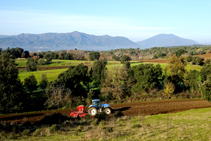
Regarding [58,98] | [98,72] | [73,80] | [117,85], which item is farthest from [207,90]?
[73,80]

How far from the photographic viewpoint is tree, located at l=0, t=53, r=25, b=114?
82.6ft

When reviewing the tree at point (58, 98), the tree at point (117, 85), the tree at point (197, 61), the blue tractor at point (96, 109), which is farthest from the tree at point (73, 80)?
the tree at point (197, 61)

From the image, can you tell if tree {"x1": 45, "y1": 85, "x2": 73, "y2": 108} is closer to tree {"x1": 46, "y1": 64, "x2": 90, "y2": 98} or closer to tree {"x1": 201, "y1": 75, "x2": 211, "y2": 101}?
tree {"x1": 46, "y1": 64, "x2": 90, "y2": 98}

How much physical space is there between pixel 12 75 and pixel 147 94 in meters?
24.1

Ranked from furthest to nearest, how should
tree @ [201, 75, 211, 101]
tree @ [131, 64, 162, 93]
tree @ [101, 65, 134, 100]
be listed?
1. tree @ [131, 64, 162, 93]
2. tree @ [101, 65, 134, 100]
3. tree @ [201, 75, 211, 101]

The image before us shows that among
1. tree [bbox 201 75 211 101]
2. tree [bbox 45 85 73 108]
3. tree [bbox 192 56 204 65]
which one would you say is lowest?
tree [bbox 45 85 73 108]

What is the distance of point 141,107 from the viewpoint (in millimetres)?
25703

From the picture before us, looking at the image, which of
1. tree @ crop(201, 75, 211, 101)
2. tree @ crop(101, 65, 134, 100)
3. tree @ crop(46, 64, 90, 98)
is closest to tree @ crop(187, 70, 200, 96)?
tree @ crop(101, 65, 134, 100)

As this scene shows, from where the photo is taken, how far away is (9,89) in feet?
85.5

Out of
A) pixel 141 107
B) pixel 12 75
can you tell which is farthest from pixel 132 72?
pixel 12 75

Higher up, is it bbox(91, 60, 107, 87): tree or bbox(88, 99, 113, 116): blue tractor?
bbox(91, 60, 107, 87): tree

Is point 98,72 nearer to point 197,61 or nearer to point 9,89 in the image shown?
point 9,89

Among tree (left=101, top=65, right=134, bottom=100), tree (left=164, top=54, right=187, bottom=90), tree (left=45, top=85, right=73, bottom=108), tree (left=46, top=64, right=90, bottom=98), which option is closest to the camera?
tree (left=45, top=85, right=73, bottom=108)

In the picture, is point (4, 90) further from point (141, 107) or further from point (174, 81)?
point (174, 81)
